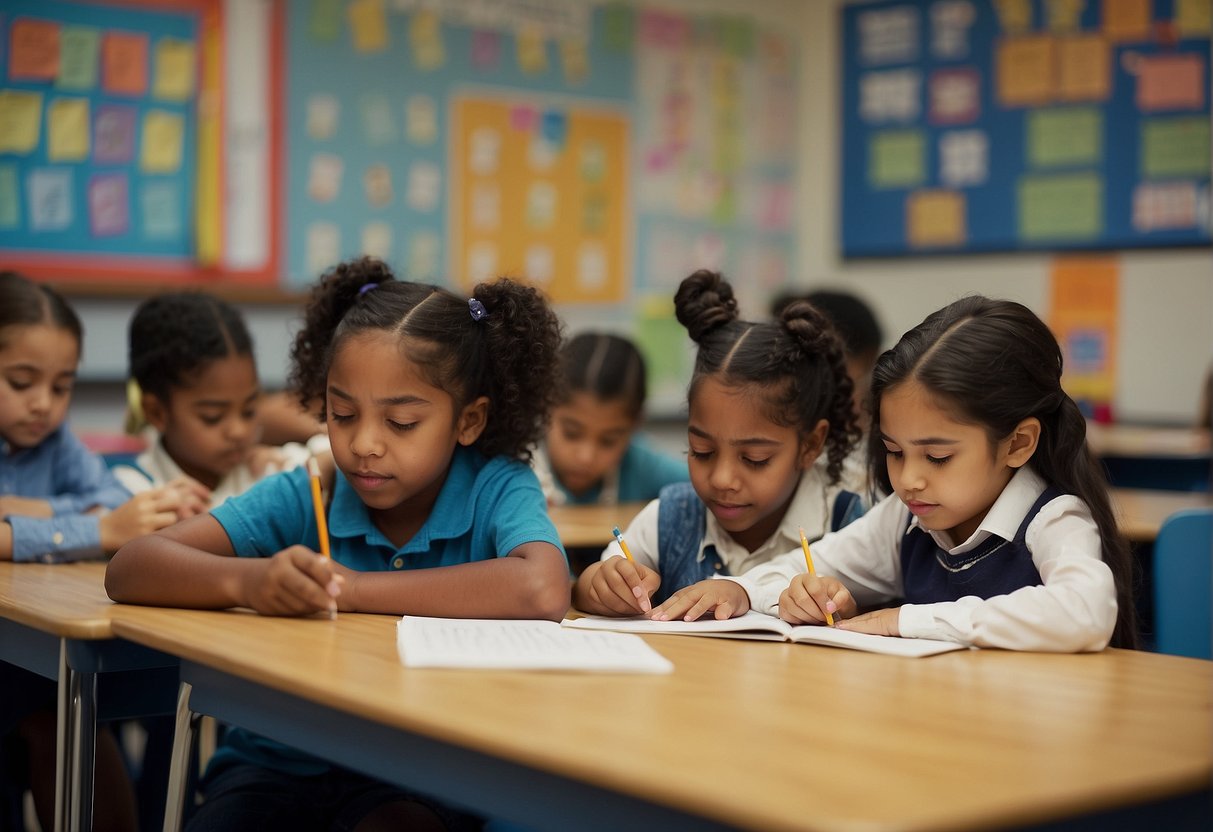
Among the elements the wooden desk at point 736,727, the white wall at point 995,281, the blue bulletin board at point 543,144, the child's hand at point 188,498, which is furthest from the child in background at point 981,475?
the blue bulletin board at point 543,144

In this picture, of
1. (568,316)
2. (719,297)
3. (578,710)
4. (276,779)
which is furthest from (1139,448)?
(578,710)

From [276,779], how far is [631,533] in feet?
2.11

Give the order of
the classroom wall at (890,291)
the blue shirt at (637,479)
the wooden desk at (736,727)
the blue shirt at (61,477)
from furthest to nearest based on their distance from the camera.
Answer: the classroom wall at (890,291)
the blue shirt at (637,479)
the blue shirt at (61,477)
the wooden desk at (736,727)

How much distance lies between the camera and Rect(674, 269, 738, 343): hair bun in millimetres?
2000

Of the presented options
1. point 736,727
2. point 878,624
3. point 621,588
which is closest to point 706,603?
point 621,588

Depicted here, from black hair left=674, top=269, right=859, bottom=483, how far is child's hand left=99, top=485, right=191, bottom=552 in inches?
31.6

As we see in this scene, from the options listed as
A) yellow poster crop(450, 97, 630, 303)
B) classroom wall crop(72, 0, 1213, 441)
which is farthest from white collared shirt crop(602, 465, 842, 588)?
yellow poster crop(450, 97, 630, 303)

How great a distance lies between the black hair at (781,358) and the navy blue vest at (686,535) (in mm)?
56

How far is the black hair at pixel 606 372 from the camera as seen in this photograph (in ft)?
9.64

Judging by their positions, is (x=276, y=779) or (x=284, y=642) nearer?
(x=284, y=642)

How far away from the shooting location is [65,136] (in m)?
3.82

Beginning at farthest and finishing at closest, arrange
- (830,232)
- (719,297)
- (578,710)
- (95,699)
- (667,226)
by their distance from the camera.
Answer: (830,232), (667,226), (719,297), (95,699), (578,710)

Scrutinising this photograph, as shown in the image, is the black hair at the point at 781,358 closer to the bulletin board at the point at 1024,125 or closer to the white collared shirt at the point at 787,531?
the white collared shirt at the point at 787,531

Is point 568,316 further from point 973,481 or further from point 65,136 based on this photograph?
point 973,481
